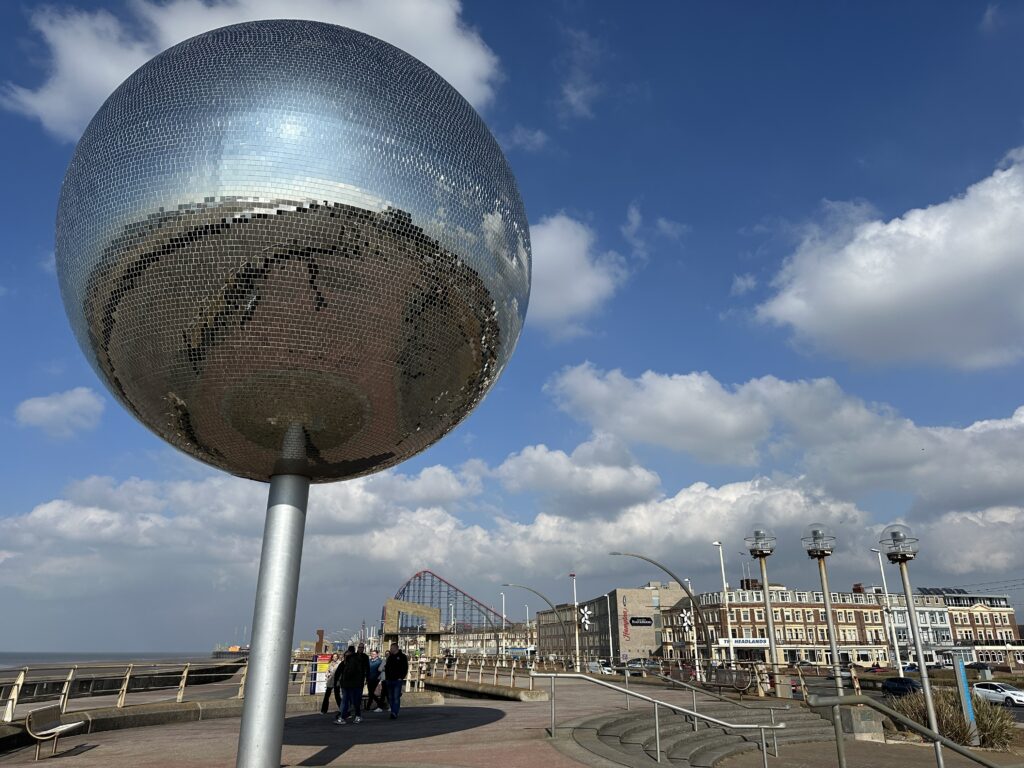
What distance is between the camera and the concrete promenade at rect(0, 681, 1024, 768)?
8.81 meters

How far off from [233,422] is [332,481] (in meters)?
A: 1.73

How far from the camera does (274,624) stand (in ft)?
23.3

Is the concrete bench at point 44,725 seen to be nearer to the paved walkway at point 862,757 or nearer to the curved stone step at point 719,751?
the curved stone step at point 719,751

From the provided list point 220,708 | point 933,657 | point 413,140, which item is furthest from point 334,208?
point 933,657

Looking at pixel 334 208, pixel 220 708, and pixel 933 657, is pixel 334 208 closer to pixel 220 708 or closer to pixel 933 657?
pixel 220 708

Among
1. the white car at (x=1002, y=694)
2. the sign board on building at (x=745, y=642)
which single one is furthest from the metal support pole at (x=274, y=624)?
the sign board on building at (x=745, y=642)

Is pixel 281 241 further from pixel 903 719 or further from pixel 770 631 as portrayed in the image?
pixel 770 631

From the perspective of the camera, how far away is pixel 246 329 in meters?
6.37

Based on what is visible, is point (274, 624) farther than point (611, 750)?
No

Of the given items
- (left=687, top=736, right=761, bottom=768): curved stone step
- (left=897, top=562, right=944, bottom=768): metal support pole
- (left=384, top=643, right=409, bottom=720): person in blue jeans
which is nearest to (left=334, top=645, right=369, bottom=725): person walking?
(left=384, top=643, right=409, bottom=720): person in blue jeans

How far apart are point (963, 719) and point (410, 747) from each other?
529 inches

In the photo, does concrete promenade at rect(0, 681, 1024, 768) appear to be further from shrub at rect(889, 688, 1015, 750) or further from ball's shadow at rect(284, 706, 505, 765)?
shrub at rect(889, 688, 1015, 750)

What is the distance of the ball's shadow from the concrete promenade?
2cm

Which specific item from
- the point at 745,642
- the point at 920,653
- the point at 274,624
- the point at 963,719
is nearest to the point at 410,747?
the point at 274,624
